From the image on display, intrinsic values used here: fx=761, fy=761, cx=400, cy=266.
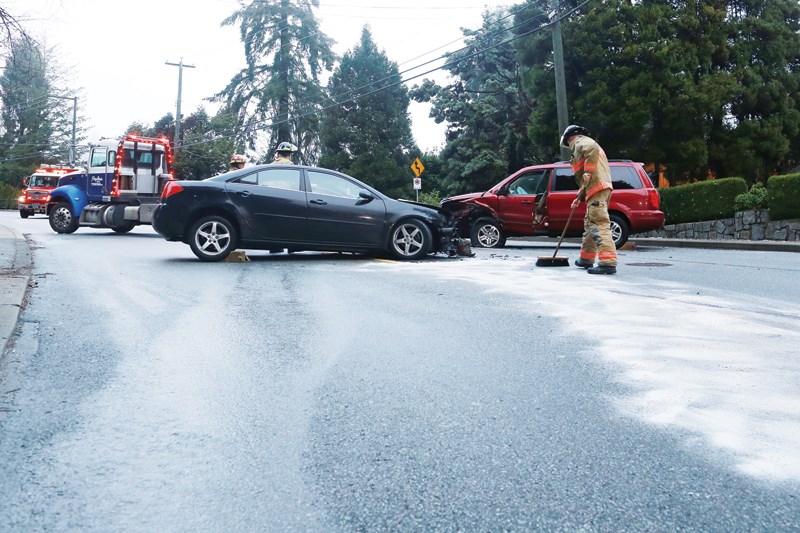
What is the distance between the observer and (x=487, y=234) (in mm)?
16625

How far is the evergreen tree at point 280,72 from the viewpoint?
48719mm

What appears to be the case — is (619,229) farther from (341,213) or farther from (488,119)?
(488,119)

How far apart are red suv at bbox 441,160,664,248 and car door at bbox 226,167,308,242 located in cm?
586

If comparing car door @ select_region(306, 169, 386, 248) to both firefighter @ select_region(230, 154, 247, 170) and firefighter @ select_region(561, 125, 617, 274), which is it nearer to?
firefighter @ select_region(561, 125, 617, 274)

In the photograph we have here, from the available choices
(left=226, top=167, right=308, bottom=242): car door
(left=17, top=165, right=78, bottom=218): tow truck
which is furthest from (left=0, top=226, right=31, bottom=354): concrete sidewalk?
(left=17, top=165, right=78, bottom=218): tow truck

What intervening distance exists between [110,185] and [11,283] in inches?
548

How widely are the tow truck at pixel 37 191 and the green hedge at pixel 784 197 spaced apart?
31.8m

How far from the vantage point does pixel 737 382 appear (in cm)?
444

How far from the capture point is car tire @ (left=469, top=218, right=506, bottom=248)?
54.4ft

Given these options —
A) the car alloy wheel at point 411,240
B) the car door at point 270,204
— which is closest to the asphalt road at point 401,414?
the car door at point 270,204

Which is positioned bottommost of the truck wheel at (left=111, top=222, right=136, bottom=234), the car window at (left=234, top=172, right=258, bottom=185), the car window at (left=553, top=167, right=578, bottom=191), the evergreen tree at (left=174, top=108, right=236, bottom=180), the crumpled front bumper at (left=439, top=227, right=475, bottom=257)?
the truck wheel at (left=111, top=222, right=136, bottom=234)

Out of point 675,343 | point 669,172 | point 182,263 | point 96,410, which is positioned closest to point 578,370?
point 675,343

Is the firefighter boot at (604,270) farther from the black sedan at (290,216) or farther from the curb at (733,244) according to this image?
the curb at (733,244)

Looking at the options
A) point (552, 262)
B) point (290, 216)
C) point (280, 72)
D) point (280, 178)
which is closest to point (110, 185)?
point (280, 178)
